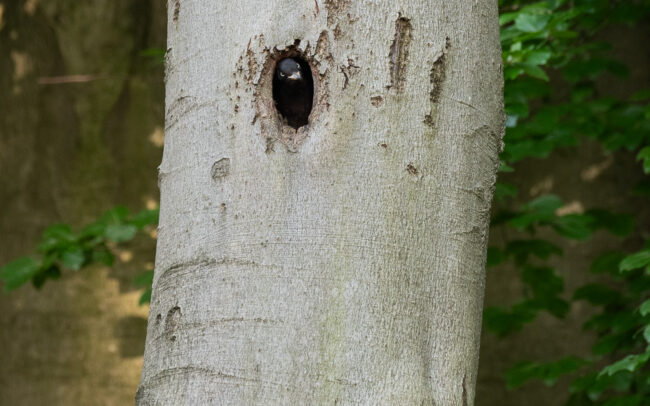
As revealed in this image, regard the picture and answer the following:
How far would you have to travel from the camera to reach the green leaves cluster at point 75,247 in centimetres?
297

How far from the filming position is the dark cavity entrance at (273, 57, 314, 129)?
113 cm

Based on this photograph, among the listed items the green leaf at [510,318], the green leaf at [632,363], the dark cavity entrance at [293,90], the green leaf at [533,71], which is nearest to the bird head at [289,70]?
the dark cavity entrance at [293,90]

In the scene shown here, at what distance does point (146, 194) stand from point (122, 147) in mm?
386

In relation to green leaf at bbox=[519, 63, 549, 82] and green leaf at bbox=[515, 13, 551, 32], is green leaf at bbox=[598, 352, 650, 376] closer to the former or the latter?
green leaf at bbox=[519, 63, 549, 82]

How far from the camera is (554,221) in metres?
2.97

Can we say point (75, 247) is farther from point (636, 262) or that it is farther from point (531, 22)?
point (636, 262)

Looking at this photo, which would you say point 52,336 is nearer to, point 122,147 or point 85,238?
point 122,147

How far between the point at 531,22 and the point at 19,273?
234 centimetres

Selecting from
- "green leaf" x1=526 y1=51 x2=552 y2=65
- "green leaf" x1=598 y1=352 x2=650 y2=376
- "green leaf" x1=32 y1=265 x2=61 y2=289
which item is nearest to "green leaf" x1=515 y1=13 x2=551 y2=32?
"green leaf" x1=526 y1=51 x2=552 y2=65

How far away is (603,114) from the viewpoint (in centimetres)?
337

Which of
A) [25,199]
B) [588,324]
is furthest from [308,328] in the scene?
[25,199]

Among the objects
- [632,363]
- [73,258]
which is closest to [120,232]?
[73,258]

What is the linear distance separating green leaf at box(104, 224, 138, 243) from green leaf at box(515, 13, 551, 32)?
173 centimetres

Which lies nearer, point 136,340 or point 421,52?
point 421,52
